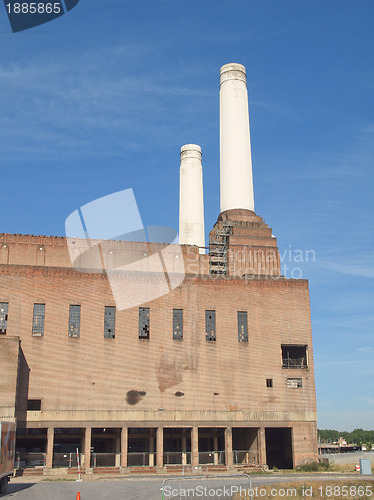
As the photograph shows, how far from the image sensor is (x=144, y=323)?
4038 cm

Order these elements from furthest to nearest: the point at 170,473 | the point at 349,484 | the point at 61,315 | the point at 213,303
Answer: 1. the point at 213,303
2. the point at 61,315
3. the point at 170,473
4. the point at 349,484

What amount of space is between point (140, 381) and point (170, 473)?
6.09m

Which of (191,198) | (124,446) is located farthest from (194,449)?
(191,198)

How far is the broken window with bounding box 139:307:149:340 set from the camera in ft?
132

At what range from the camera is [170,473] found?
120 feet

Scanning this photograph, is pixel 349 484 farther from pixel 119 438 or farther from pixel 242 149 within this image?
pixel 242 149

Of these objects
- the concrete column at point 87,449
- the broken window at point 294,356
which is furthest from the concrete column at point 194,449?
the broken window at point 294,356

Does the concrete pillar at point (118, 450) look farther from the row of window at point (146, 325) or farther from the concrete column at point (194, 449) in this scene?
the row of window at point (146, 325)

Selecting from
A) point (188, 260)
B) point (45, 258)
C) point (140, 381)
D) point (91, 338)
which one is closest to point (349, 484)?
point (140, 381)

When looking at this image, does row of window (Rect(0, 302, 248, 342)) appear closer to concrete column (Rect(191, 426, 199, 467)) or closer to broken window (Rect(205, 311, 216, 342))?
broken window (Rect(205, 311, 216, 342))

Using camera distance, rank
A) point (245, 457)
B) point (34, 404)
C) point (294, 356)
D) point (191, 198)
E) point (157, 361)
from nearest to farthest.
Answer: point (34, 404), point (157, 361), point (245, 457), point (294, 356), point (191, 198)

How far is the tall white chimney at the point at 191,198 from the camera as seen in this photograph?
58781 mm

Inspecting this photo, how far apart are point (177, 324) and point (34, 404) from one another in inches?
424

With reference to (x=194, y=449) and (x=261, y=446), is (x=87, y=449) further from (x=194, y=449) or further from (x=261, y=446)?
(x=261, y=446)
